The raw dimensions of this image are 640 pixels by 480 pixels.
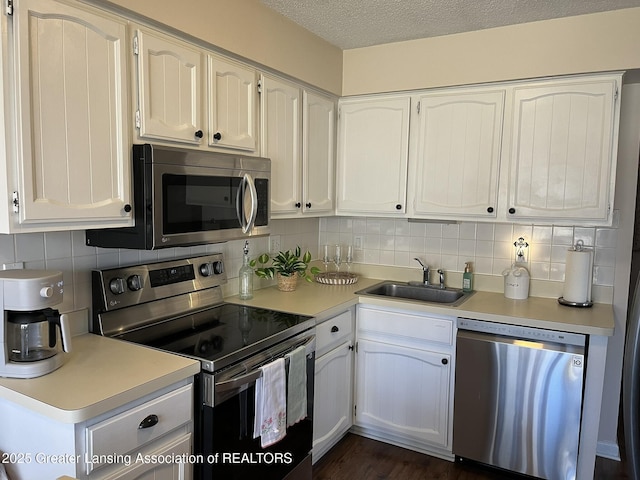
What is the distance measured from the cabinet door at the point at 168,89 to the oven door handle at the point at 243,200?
0.27m

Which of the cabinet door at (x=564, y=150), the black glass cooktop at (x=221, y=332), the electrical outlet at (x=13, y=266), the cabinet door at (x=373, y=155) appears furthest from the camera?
the cabinet door at (x=373, y=155)

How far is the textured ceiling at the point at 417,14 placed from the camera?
2.24m

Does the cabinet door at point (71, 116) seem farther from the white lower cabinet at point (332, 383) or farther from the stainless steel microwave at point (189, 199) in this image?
the white lower cabinet at point (332, 383)

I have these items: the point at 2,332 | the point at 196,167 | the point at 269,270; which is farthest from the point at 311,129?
the point at 2,332

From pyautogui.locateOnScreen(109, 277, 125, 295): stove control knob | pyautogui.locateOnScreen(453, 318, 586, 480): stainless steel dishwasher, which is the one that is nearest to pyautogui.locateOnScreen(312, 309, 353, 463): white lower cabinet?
pyautogui.locateOnScreen(453, 318, 586, 480): stainless steel dishwasher

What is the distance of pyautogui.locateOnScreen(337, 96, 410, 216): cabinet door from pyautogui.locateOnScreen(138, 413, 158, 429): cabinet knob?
74.7 inches

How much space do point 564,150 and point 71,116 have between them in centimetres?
228

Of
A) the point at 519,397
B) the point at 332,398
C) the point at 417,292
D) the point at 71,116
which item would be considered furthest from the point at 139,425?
the point at 417,292

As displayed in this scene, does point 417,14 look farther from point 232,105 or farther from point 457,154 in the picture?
point 232,105

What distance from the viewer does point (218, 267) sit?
247cm

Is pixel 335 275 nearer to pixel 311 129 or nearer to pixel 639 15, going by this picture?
pixel 311 129

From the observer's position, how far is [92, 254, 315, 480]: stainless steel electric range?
1692 mm

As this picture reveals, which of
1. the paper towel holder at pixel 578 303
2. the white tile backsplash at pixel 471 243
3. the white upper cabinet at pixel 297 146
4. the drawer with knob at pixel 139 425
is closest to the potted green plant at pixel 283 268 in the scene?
the white upper cabinet at pixel 297 146

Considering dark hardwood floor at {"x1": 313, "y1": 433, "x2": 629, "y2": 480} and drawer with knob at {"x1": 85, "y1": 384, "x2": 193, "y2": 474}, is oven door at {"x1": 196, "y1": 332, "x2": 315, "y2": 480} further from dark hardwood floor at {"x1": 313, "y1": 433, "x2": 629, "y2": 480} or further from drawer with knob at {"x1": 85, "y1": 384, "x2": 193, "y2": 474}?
dark hardwood floor at {"x1": 313, "y1": 433, "x2": 629, "y2": 480}
